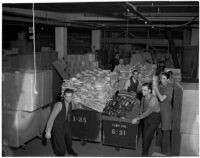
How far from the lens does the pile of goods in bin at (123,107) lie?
16.1ft

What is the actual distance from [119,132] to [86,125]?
2.25ft

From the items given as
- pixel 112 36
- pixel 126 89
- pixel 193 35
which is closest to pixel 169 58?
pixel 193 35

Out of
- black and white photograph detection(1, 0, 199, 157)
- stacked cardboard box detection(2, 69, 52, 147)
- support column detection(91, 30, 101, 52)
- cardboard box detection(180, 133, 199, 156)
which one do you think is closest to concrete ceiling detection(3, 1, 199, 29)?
black and white photograph detection(1, 0, 199, 157)

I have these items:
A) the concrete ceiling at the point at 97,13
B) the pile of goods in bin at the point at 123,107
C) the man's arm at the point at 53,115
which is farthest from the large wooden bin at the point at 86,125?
the concrete ceiling at the point at 97,13

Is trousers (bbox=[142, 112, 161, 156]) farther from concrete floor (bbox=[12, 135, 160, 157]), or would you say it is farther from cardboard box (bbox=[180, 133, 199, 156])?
cardboard box (bbox=[180, 133, 199, 156])

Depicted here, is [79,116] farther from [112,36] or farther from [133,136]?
[112,36]

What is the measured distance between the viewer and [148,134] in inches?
180

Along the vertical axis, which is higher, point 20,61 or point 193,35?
point 193,35

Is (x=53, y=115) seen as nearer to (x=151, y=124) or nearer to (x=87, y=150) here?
(x=87, y=150)

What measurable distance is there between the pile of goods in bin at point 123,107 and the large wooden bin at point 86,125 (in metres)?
0.29

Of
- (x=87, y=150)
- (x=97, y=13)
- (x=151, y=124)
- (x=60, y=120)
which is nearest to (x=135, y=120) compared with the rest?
(x=151, y=124)

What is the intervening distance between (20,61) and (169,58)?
27.0ft

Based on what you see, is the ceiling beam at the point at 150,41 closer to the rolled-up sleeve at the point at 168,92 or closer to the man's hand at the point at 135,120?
the rolled-up sleeve at the point at 168,92

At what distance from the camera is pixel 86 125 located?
17.1ft
